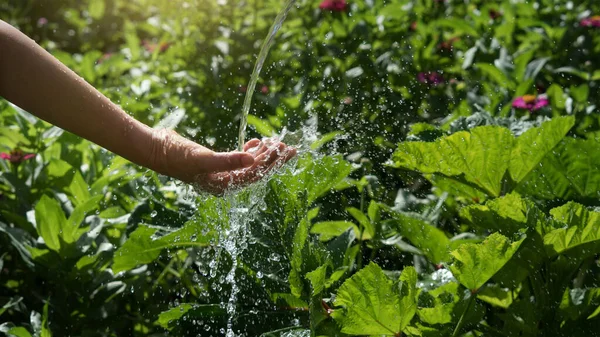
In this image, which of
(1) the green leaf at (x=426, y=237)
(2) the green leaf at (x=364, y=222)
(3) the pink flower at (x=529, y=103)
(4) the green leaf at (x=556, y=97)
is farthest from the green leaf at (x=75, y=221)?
(4) the green leaf at (x=556, y=97)

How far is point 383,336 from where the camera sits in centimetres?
133

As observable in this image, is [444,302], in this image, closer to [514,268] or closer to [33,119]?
[514,268]

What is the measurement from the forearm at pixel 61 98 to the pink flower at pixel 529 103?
1.08 m

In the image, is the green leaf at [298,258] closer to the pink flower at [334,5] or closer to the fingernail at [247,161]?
the fingernail at [247,161]

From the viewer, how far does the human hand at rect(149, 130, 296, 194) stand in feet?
5.12

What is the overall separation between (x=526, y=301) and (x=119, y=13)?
4.71 meters

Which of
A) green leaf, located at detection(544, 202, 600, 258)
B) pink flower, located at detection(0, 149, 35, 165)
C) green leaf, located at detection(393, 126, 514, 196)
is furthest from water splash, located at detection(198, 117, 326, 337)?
pink flower, located at detection(0, 149, 35, 165)

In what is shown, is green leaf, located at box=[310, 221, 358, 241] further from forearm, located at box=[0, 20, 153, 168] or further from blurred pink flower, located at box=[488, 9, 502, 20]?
blurred pink flower, located at box=[488, 9, 502, 20]

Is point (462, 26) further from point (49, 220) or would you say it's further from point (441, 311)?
point (441, 311)

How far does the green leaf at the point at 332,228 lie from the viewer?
1.66 m

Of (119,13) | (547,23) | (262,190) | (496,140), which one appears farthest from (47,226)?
(119,13)

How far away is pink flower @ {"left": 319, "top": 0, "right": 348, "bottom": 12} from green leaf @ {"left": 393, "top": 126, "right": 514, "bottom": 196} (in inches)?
64.7

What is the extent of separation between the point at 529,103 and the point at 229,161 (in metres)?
1.07

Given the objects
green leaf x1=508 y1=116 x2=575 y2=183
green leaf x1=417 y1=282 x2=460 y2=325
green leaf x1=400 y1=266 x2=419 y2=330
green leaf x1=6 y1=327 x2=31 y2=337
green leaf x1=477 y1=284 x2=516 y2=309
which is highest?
green leaf x1=6 y1=327 x2=31 y2=337
